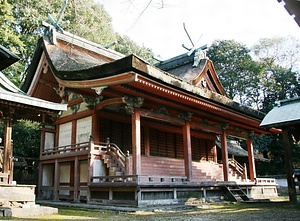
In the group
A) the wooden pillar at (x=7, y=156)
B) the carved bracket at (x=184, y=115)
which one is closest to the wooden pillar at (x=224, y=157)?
the carved bracket at (x=184, y=115)

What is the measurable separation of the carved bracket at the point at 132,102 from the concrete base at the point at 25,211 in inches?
180

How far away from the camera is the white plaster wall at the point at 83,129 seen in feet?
44.8

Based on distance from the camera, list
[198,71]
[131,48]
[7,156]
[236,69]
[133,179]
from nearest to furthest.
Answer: [7,156] → [133,179] → [198,71] → [131,48] → [236,69]

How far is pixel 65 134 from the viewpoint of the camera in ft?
50.0

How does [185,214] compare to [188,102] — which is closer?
[185,214]

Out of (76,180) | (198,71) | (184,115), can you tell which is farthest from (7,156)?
(198,71)

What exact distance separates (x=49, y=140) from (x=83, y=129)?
3060 mm

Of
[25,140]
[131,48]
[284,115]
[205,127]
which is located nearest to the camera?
[284,115]

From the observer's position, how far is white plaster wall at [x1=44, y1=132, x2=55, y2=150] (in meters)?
15.8

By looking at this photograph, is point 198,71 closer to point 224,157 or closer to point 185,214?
point 224,157

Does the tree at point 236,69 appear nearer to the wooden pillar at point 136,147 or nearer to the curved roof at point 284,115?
the curved roof at point 284,115

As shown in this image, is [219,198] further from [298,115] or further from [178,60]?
[178,60]

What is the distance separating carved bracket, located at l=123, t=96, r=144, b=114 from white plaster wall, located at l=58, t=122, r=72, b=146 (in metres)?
4.60

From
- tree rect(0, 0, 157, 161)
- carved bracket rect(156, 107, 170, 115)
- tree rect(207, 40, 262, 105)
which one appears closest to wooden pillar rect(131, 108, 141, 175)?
carved bracket rect(156, 107, 170, 115)
